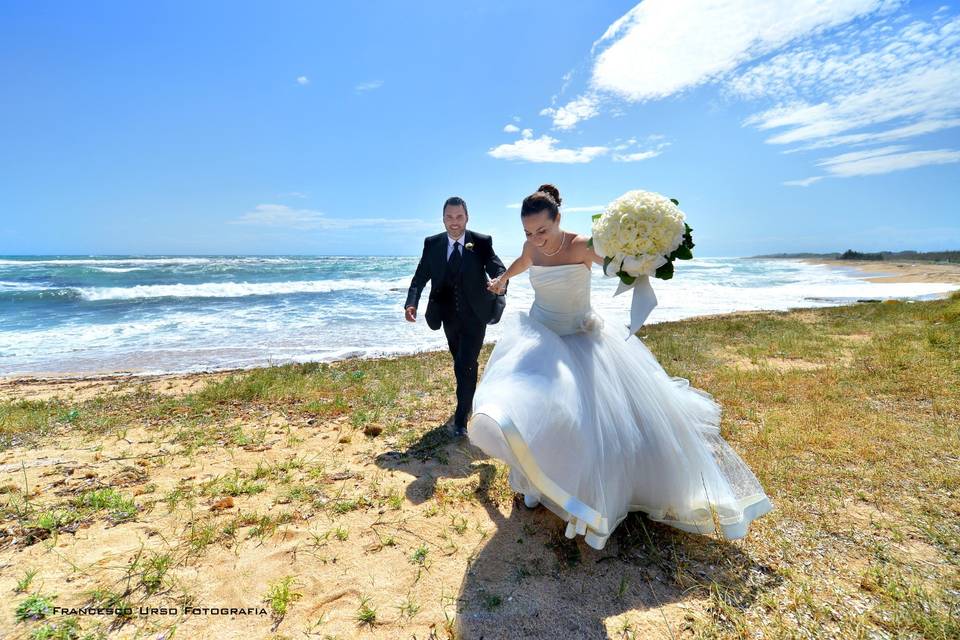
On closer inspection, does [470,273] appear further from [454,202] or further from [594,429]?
[594,429]

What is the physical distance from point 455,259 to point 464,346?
101cm

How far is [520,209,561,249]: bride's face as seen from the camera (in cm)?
326

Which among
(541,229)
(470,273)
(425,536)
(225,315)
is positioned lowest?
(425,536)

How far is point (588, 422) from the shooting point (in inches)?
105

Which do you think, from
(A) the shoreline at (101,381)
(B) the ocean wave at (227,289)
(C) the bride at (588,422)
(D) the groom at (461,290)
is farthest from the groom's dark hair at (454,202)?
(B) the ocean wave at (227,289)

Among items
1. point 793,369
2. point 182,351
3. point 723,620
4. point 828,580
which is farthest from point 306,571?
point 182,351

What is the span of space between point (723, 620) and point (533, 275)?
249cm

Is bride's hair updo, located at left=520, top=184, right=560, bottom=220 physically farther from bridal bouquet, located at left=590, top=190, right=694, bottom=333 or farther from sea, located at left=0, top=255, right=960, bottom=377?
sea, located at left=0, top=255, right=960, bottom=377

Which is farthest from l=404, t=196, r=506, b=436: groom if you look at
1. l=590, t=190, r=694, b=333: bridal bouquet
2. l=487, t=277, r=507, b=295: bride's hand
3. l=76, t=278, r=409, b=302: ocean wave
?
l=76, t=278, r=409, b=302: ocean wave

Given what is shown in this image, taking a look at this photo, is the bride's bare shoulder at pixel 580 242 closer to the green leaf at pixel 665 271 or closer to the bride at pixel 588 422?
the bride at pixel 588 422

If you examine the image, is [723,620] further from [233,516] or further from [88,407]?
[88,407]

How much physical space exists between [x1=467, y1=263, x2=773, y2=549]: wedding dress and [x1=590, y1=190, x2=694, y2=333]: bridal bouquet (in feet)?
1.55

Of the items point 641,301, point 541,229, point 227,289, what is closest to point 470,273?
point 541,229

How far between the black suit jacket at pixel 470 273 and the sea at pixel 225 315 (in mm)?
400
